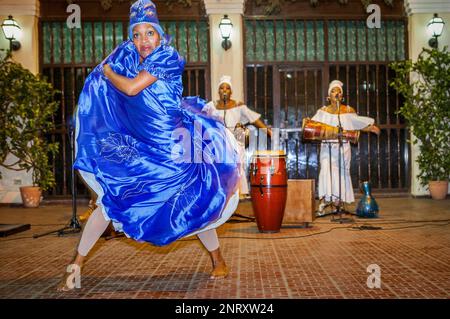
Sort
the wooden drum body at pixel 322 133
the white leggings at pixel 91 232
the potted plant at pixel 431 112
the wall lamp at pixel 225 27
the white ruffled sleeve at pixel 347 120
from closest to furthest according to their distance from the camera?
the white leggings at pixel 91 232
the wooden drum body at pixel 322 133
the white ruffled sleeve at pixel 347 120
the potted plant at pixel 431 112
the wall lamp at pixel 225 27

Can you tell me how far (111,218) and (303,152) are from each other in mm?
8355

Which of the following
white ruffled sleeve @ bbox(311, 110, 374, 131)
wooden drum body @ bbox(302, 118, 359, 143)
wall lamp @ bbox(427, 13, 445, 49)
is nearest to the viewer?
wooden drum body @ bbox(302, 118, 359, 143)

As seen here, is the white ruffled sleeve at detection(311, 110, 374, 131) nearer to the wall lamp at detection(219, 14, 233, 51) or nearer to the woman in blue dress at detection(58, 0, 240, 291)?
the wall lamp at detection(219, 14, 233, 51)

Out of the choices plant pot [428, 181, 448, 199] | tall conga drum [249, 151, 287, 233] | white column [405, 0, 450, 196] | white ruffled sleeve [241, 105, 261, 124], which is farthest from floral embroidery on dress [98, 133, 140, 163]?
white column [405, 0, 450, 196]

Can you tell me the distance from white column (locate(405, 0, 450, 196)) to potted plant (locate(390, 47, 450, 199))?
288mm

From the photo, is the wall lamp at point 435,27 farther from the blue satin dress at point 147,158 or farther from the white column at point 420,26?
the blue satin dress at point 147,158

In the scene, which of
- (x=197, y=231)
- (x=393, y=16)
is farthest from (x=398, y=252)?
(x=393, y=16)

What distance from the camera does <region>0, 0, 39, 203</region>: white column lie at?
11508 mm

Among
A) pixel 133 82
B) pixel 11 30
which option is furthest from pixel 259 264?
pixel 11 30

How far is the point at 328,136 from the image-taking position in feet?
27.6

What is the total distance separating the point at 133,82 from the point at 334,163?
5767 millimetres

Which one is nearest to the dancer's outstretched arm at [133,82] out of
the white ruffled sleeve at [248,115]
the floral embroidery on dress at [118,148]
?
the floral embroidery on dress at [118,148]

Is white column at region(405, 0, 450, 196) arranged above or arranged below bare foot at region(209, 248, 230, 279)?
above

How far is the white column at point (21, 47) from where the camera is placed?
11508mm
